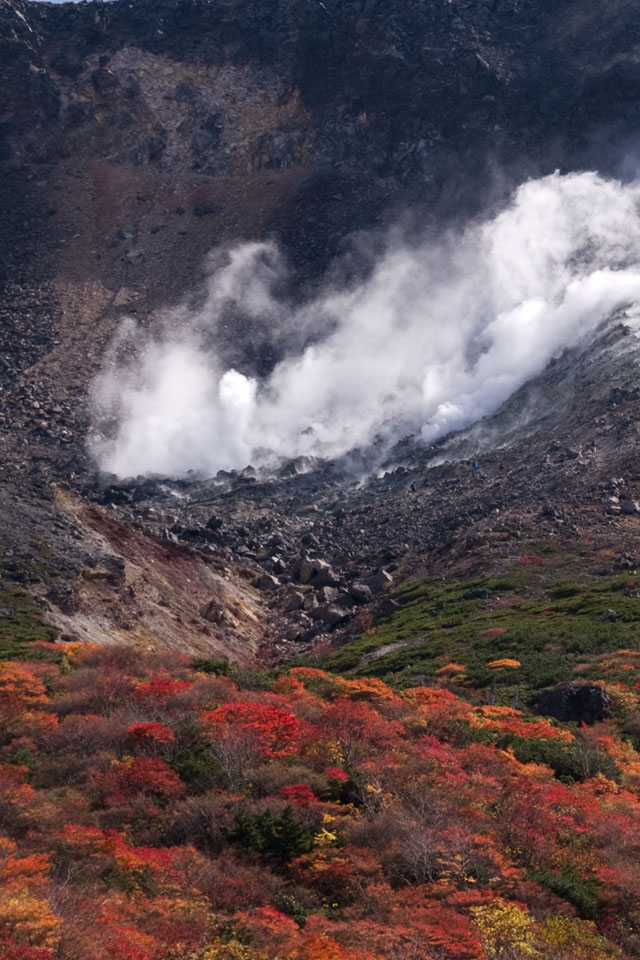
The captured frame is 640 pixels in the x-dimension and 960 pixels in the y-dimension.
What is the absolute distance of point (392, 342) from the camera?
88750 millimetres

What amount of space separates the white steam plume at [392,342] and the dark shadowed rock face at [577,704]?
1857 inches

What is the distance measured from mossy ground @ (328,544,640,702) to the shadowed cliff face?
4796 centimetres

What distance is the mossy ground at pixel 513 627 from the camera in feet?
107

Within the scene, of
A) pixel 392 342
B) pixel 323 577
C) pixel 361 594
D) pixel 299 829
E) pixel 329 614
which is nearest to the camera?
pixel 299 829

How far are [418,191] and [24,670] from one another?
3553 inches

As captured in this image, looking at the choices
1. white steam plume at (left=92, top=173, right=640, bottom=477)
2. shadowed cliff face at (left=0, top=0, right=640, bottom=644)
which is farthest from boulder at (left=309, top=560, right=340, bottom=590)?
shadowed cliff face at (left=0, top=0, right=640, bottom=644)

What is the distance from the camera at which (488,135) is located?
354ft

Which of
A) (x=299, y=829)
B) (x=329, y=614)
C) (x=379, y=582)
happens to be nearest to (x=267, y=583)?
(x=329, y=614)

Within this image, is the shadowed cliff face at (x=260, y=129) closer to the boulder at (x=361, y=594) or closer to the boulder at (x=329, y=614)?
the boulder at (x=361, y=594)

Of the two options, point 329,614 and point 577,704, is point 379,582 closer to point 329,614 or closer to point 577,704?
point 329,614

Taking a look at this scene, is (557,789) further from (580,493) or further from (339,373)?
(339,373)

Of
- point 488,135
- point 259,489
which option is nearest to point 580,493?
point 259,489

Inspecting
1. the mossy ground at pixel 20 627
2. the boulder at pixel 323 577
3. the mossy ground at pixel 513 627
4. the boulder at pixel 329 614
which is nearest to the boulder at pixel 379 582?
the mossy ground at pixel 513 627

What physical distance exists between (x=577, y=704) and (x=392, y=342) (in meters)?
64.8
